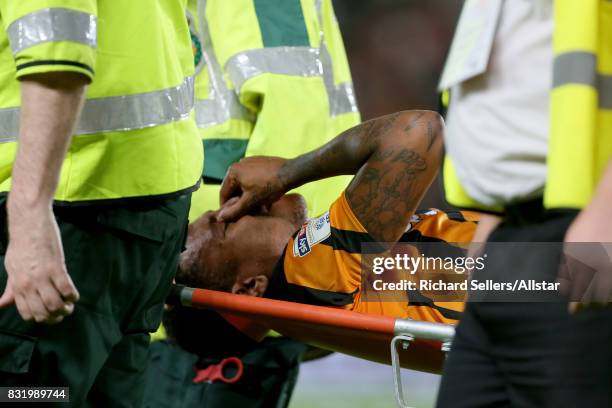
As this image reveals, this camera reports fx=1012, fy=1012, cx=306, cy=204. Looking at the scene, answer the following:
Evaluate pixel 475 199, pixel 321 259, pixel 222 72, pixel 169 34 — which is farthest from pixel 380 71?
pixel 475 199

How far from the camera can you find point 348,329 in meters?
1.95

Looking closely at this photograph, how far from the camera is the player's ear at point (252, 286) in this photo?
7.85 ft

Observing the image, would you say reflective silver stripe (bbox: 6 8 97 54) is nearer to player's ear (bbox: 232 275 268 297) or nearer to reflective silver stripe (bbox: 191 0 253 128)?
player's ear (bbox: 232 275 268 297)

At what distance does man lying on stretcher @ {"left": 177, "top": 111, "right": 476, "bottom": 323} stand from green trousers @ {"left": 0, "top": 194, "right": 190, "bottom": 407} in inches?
20.7

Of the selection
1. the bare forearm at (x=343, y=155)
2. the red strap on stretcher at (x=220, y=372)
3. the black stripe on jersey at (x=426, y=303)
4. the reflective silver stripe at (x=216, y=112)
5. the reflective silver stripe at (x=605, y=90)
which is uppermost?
the reflective silver stripe at (x=605, y=90)

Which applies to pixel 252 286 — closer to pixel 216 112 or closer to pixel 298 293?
pixel 298 293

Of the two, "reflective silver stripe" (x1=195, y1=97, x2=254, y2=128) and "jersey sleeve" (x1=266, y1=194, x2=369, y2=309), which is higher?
"reflective silver stripe" (x1=195, y1=97, x2=254, y2=128)

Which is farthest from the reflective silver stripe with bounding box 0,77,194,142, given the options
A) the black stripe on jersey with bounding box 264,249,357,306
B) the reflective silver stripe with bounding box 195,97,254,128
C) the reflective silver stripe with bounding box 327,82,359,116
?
the reflective silver stripe with bounding box 327,82,359,116

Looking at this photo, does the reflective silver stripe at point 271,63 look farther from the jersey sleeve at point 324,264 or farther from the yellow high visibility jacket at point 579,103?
the yellow high visibility jacket at point 579,103

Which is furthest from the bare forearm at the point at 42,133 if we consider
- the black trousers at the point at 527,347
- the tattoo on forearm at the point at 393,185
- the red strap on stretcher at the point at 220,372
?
the red strap on stretcher at the point at 220,372

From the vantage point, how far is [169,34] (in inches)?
65.6

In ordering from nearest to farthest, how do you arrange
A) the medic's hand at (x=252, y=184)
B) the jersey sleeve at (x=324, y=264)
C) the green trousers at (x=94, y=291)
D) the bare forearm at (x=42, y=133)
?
1. the bare forearm at (x=42, y=133)
2. the green trousers at (x=94, y=291)
3. the jersey sleeve at (x=324, y=264)
4. the medic's hand at (x=252, y=184)

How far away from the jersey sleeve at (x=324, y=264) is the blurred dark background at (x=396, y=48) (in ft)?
11.4

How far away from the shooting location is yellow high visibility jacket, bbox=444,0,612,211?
3.40 feet
